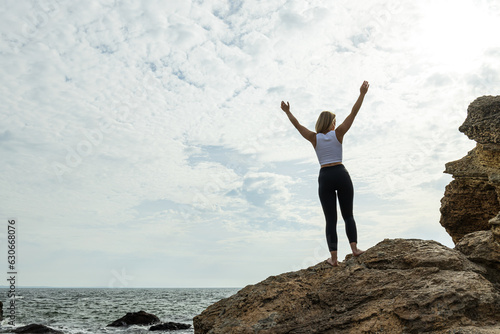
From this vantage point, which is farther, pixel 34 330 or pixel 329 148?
pixel 34 330

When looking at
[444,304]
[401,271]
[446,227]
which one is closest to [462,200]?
[446,227]

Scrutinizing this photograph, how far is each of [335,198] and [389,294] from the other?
6.03 feet

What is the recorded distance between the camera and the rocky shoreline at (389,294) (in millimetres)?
4883

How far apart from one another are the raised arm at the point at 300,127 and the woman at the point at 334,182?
0.47 ft

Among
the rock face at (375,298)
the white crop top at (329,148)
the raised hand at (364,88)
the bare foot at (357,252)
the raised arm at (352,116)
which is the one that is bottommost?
the rock face at (375,298)

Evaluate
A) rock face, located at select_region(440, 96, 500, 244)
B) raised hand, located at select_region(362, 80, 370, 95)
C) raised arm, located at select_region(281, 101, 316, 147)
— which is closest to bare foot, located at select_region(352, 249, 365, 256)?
raised arm, located at select_region(281, 101, 316, 147)

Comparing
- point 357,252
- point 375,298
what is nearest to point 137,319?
point 357,252

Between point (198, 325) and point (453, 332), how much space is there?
4004 millimetres

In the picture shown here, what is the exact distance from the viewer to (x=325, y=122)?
6.76 m

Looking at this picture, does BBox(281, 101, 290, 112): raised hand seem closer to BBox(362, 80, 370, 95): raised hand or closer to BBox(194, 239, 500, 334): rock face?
BBox(362, 80, 370, 95): raised hand

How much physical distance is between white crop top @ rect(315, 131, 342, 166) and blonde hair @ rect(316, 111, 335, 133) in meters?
0.15

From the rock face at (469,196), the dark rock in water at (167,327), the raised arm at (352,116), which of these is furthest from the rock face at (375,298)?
the dark rock in water at (167,327)

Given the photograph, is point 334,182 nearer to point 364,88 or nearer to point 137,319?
point 364,88

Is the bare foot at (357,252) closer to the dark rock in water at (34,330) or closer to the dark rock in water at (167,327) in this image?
the dark rock in water at (167,327)
